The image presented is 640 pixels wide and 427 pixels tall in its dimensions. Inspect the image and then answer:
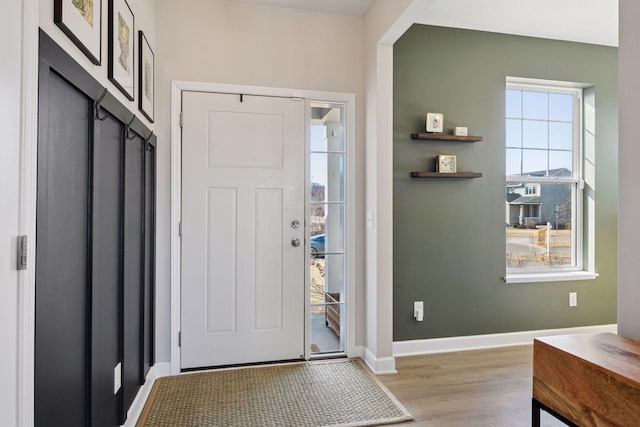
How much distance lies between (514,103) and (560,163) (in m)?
0.70

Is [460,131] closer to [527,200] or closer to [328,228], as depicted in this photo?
[527,200]

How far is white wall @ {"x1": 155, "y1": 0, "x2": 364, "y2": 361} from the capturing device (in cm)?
252

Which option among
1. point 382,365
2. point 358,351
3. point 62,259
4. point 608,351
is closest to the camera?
point 608,351

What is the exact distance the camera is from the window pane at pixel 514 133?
3176mm

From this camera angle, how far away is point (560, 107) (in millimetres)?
3314

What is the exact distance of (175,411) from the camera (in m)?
2.04

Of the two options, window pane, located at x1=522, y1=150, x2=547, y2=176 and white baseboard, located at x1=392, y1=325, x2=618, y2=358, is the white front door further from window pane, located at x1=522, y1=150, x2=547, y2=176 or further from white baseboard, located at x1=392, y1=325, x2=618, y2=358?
window pane, located at x1=522, y1=150, x2=547, y2=176

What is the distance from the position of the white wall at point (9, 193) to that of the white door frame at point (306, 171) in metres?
1.68

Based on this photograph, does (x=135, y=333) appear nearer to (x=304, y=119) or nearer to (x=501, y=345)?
(x=304, y=119)

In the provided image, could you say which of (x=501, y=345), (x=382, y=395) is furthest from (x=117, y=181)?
(x=501, y=345)

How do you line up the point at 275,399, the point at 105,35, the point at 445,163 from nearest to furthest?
the point at 105,35
the point at 275,399
the point at 445,163

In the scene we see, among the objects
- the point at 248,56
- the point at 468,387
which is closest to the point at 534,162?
the point at 468,387

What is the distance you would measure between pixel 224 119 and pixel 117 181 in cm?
111

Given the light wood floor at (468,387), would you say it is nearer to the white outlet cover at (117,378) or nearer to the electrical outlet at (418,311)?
the electrical outlet at (418,311)
